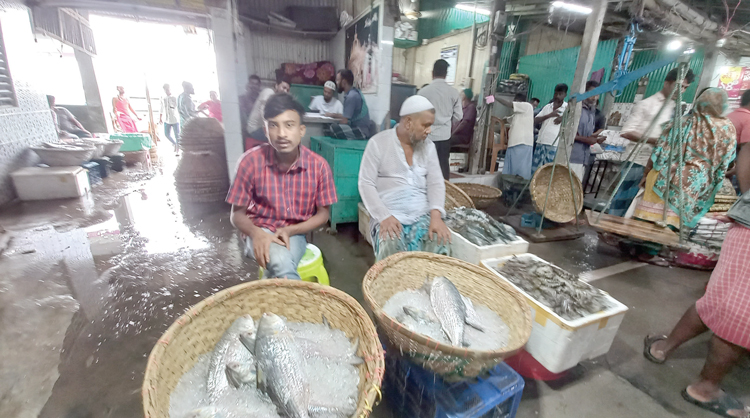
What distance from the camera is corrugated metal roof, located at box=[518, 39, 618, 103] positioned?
8.09m

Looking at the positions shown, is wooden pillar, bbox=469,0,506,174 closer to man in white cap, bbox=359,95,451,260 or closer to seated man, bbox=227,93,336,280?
man in white cap, bbox=359,95,451,260

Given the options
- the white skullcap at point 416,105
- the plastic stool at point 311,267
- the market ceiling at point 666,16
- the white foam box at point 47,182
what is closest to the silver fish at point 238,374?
the plastic stool at point 311,267

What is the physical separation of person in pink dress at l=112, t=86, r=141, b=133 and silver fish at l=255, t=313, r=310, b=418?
11.0 m

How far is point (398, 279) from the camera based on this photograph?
1.86 meters

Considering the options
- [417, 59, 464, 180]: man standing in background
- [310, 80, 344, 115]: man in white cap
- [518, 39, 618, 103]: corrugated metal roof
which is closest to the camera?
[417, 59, 464, 180]: man standing in background

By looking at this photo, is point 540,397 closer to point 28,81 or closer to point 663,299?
point 663,299

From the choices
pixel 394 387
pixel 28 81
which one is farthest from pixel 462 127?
pixel 28 81

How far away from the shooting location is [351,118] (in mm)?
4777

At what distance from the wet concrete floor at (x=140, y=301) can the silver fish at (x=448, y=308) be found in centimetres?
67

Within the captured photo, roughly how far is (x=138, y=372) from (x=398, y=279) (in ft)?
5.78

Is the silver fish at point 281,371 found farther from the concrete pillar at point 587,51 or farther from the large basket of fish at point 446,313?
the concrete pillar at point 587,51

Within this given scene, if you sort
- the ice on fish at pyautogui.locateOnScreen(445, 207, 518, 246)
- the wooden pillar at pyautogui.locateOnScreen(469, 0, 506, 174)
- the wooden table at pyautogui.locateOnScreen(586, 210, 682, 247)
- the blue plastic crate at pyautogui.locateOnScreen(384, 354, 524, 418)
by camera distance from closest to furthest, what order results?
the blue plastic crate at pyautogui.locateOnScreen(384, 354, 524, 418) → the ice on fish at pyautogui.locateOnScreen(445, 207, 518, 246) → the wooden table at pyautogui.locateOnScreen(586, 210, 682, 247) → the wooden pillar at pyautogui.locateOnScreen(469, 0, 506, 174)

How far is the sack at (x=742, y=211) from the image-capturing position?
1.72 m

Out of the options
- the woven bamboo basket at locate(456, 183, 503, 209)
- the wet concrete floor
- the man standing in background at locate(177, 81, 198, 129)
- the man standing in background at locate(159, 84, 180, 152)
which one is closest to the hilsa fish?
the wet concrete floor
